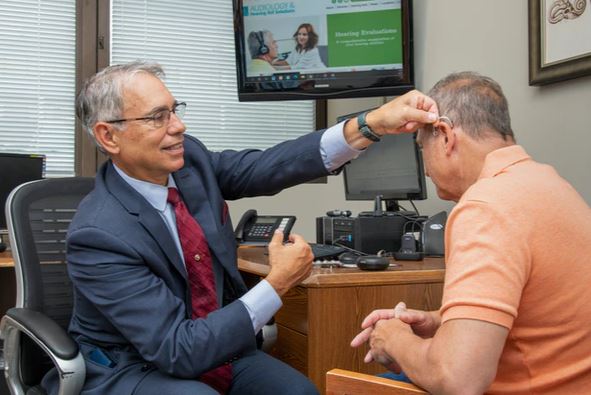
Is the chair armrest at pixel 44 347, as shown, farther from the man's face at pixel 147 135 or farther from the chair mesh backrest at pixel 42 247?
the man's face at pixel 147 135

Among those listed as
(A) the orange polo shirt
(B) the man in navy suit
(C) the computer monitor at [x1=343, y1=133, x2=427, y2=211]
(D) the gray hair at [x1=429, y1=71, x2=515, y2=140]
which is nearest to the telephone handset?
(C) the computer monitor at [x1=343, y1=133, x2=427, y2=211]

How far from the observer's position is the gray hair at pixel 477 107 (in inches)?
46.8

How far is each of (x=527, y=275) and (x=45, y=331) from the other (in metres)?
1.07

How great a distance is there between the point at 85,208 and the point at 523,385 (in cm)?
101

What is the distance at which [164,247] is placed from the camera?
147 centimetres

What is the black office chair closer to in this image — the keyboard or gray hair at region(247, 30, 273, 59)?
the keyboard

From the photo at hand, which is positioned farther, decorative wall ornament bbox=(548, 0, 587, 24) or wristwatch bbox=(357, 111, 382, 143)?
decorative wall ornament bbox=(548, 0, 587, 24)

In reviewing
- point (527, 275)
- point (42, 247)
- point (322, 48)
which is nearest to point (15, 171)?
point (42, 247)

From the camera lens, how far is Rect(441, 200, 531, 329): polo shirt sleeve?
3.24 feet

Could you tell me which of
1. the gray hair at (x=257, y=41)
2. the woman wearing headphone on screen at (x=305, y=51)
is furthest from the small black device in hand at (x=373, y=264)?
the gray hair at (x=257, y=41)

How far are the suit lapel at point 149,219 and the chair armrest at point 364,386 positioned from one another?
1.57 feet

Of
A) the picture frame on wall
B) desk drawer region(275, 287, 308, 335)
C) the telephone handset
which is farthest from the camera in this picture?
the telephone handset

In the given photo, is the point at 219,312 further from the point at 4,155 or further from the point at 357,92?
the point at 4,155

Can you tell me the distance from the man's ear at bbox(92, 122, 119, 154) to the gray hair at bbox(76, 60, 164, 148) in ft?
0.05
